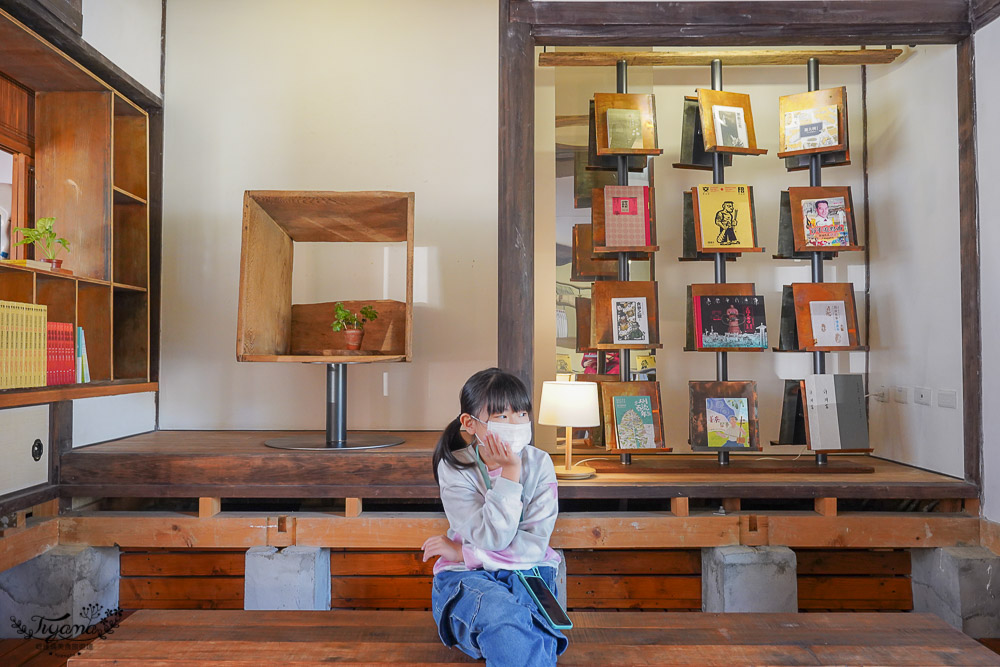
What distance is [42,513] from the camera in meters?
3.05

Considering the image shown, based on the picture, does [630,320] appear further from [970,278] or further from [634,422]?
[970,278]

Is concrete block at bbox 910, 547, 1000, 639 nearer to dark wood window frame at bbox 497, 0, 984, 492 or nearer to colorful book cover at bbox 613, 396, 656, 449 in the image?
dark wood window frame at bbox 497, 0, 984, 492

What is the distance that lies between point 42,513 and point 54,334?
2.62 ft

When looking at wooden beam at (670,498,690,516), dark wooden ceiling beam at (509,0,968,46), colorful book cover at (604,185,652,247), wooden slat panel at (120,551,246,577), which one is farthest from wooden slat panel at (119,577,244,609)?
dark wooden ceiling beam at (509,0,968,46)

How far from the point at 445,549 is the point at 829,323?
7.72 ft

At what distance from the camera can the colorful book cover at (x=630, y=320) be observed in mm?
3451

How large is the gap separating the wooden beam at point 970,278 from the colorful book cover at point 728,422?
2.95 ft

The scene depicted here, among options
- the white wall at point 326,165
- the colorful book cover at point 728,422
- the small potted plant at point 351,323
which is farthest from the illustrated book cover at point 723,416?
the small potted plant at point 351,323

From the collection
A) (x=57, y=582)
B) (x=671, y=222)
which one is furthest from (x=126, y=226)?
(x=671, y=222)

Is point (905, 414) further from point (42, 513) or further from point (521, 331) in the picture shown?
point (42, 513)

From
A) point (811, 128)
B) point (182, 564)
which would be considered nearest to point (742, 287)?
point (811, 128)

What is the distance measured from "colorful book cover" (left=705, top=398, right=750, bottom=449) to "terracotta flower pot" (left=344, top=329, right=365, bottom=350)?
166 centimetres

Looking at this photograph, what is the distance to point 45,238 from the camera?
2900 mm

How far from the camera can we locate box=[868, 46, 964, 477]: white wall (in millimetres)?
3293
